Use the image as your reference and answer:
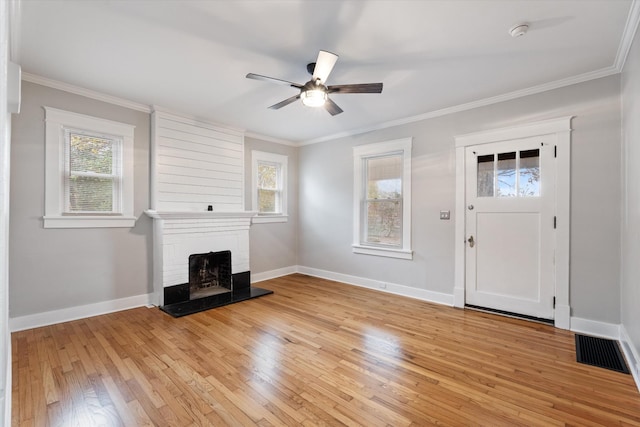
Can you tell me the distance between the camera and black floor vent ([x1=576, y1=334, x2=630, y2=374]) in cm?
265

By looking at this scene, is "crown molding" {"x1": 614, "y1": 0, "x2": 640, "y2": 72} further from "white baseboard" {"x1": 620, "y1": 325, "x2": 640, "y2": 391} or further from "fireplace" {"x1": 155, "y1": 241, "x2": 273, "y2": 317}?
"fireplace" {"x1": 155, "y1": 241, "x2": 273, "y2": 317}

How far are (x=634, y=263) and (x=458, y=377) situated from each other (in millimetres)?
1731

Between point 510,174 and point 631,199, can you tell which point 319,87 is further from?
point 631,199

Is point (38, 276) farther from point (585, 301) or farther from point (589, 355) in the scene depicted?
point (585, 301)

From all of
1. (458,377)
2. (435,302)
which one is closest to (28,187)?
(458,377)

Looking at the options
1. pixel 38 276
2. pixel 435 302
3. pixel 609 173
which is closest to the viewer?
pixel 609 173

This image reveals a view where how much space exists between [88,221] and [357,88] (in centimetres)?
347

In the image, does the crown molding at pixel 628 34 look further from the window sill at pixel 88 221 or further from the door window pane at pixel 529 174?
the window sill at pixel 88 221

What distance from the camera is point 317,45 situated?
106 inches

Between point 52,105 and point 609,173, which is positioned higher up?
point 52,105

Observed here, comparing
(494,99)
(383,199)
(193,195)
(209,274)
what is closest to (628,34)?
(494,99)

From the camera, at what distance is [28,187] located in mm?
3361

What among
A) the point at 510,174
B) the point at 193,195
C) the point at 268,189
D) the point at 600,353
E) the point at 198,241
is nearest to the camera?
the point at 600,353

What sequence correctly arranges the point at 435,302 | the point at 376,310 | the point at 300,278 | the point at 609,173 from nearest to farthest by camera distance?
the point at 609,173 → the point at 376,310 → the point at 435,302 → the point at 300,278
